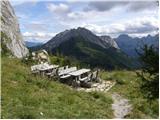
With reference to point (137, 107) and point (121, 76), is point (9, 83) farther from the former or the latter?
point (121, 76)

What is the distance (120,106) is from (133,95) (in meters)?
2.46

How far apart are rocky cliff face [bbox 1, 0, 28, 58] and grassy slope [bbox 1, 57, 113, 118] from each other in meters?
5.93

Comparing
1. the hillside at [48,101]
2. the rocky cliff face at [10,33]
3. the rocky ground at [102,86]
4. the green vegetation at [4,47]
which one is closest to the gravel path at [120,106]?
the hillside at [48,101]

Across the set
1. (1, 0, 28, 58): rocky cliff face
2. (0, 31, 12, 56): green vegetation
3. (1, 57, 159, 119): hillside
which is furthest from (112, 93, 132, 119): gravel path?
(1, 0, 28, 58): rocky cliff face

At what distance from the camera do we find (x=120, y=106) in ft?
44.7

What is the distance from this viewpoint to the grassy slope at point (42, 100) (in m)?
10.5

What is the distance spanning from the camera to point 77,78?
718 inches

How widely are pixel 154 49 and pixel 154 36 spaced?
3.62 ft

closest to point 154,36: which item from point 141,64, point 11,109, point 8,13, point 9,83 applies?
point 141,64

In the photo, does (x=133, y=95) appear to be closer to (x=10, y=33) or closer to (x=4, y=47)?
(x=4, y=47)

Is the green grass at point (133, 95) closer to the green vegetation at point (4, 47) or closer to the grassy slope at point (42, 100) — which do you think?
the grassy slope at point (42, 100)

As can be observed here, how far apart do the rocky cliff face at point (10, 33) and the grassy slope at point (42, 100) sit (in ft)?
19.5

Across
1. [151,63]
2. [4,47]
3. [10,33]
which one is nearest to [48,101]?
[151,63]

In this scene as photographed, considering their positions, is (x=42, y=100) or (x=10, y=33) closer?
(x=42, y=100)
